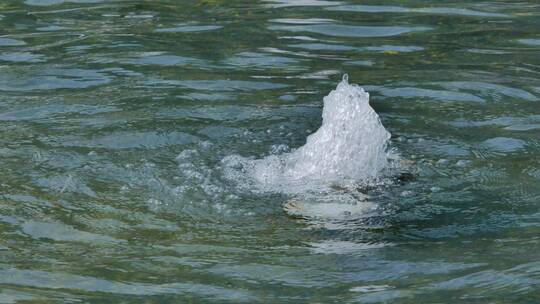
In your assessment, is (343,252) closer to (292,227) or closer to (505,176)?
(292,227)

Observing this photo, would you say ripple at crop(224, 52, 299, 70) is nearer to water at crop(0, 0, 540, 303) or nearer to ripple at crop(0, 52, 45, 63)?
water at crop(0, 0, 540, 303)

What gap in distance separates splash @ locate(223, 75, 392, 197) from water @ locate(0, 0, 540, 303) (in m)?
0.04

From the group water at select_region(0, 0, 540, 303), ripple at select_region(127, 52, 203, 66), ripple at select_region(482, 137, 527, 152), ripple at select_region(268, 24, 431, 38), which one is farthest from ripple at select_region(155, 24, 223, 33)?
ripple at select_region(482, 137, 527, 152)

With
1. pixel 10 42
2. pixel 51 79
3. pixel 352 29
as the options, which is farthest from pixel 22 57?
pixel 352 29

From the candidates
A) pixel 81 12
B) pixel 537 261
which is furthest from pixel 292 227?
pixel 81 12

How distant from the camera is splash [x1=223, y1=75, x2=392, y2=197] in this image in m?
6.90

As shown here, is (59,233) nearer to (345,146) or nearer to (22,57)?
(345,146)

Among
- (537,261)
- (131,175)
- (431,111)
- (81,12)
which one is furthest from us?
(81,12)

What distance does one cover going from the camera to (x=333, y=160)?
23.8 ft

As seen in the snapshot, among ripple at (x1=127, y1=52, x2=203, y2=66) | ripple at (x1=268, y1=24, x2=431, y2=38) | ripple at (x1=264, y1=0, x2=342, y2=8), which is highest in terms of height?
ripple at (x1=264, y1=0, x2=342, y2=8)

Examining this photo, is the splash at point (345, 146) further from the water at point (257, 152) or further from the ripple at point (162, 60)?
the ripple at point (162, 60)

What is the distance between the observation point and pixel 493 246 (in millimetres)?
5820

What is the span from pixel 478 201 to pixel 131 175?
7.17 feet

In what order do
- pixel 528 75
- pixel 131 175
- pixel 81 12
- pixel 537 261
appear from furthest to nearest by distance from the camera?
pixel 81 12
pixel 528 75
pixel 131 175
pixel 537 261
